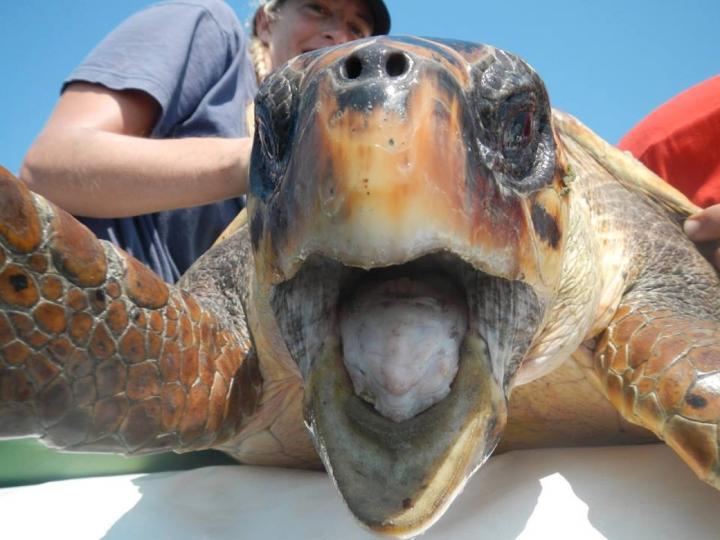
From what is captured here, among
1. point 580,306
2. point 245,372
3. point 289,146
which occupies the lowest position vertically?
point 245,372

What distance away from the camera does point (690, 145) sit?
2010 millimetres

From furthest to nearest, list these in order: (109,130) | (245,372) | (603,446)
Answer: (109,130) < (603,446) < (245,372)

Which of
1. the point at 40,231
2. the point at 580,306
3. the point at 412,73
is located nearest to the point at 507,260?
the point at 412,73

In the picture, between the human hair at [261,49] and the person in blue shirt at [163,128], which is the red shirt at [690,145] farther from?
the human hair at [261,49]

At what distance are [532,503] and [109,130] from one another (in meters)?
1.16

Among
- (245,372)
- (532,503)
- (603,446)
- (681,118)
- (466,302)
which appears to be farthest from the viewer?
(681,118)

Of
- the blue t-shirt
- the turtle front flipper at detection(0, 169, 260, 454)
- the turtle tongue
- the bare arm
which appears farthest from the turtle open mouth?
the blue t-shirt

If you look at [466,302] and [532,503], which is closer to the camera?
[466,302]

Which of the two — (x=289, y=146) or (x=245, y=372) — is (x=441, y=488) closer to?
(x=289, y=146)

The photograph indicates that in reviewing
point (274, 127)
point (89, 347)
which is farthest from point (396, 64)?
point (89, 347)

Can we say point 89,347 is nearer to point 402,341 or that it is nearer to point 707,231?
point 402,341

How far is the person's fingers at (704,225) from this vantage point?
1178 millimetres

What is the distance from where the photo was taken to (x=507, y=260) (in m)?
0.56

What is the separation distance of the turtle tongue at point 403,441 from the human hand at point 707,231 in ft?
2.72
